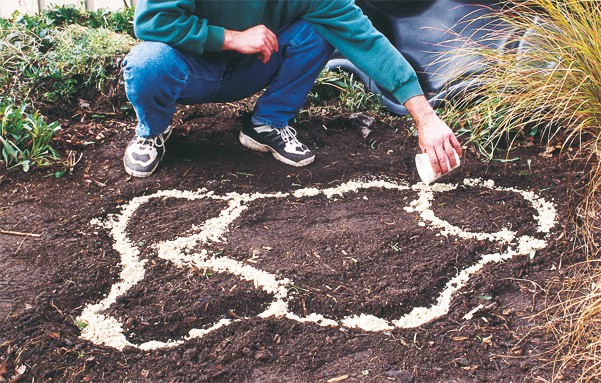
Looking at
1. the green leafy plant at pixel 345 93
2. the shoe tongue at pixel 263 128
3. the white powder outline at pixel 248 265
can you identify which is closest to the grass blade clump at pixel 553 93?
the white powder outline at pixel 248 265

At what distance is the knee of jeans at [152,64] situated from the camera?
105 inches

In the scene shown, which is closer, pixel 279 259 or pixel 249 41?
pixel 279 259

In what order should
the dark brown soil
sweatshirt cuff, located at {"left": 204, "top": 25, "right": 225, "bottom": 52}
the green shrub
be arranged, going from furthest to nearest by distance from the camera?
the green shrub < sweatshirt cuff, located at {"left": 204, "top": 25, "right": 225, "bottom": 52} < the dark brown soil

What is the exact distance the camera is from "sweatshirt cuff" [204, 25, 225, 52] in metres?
2.65

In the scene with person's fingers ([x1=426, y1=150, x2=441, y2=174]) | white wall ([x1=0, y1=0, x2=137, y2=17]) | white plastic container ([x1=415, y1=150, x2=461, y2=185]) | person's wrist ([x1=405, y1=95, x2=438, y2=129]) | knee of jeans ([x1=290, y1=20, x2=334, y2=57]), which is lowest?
white wall ([x1=0, y1=0, x2=137, y2=17])

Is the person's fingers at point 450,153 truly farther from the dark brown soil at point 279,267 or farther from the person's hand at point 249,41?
the person's hand at point 249,41

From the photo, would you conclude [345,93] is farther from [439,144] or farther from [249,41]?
[439,144]

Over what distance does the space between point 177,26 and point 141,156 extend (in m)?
0.61

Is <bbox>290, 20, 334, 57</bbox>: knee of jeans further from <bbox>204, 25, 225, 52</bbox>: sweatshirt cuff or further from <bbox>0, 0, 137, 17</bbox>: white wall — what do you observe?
<bbox>0, 0, 137, 17</bbox>: white wall

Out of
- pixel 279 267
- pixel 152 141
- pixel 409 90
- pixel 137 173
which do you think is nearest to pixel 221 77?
pixel 152 141

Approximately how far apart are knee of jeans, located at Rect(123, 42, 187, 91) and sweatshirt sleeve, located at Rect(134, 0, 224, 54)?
4cm

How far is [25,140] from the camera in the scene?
299 cm

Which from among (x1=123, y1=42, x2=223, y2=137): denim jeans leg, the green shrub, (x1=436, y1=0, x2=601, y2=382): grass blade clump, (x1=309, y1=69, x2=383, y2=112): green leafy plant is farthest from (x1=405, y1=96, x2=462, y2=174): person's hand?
the green shrub

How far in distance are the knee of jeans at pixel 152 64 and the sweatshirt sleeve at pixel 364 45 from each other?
598 millimetres
